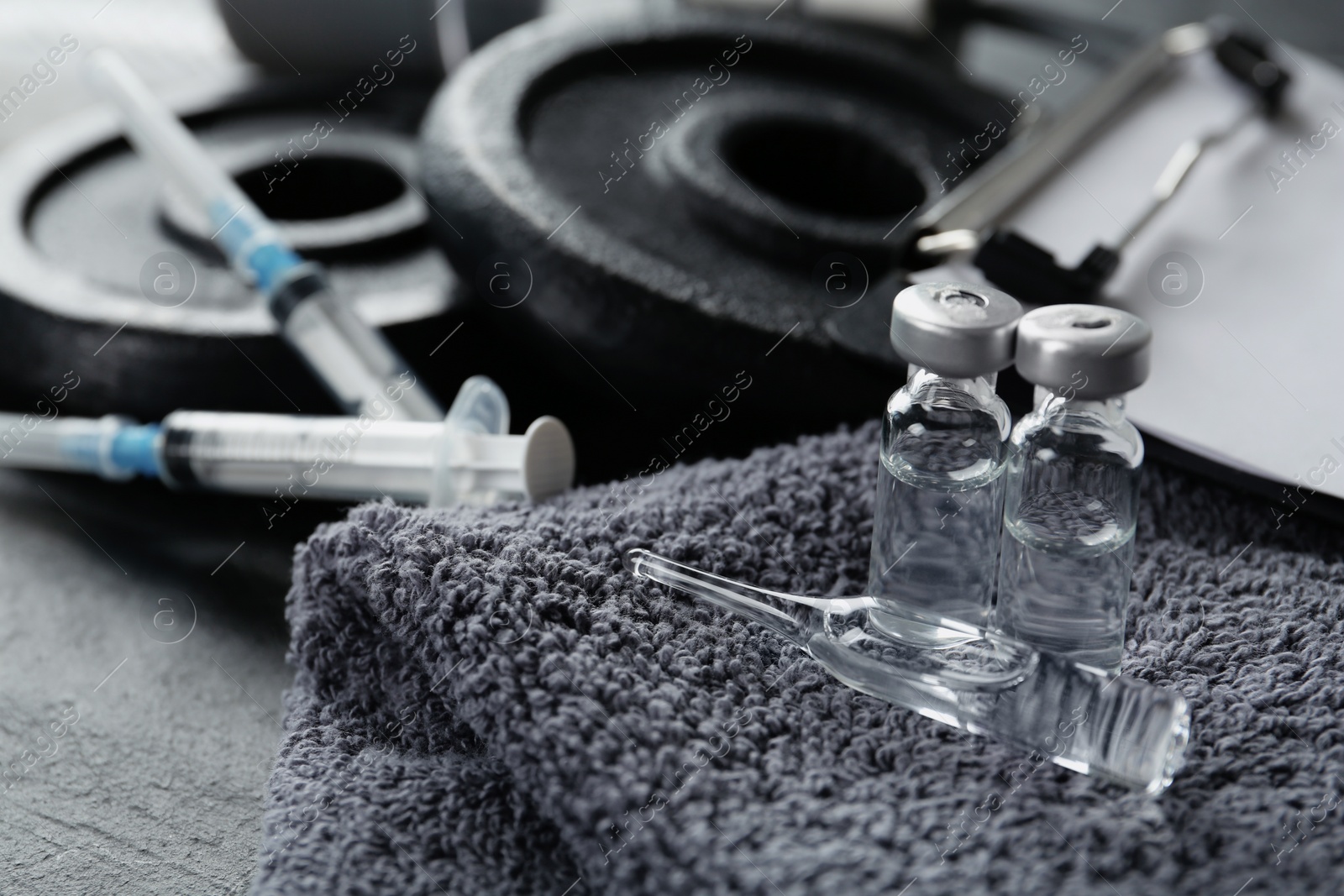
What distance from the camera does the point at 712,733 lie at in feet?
1.02

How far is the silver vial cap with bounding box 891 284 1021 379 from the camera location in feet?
0.95

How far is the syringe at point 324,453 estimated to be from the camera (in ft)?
1.44

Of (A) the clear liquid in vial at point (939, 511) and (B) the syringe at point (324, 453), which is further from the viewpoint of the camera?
(B) the syringe at point (324, 453)

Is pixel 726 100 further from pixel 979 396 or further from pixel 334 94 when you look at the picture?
pixel 979 396

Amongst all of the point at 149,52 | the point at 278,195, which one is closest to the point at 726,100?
the point at 278,195

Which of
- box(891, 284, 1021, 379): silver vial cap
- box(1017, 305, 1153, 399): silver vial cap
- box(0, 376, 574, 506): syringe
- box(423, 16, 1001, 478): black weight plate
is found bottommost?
box(423, 16, 1001, 478): black weight plate

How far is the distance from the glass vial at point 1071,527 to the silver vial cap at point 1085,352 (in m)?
0.03

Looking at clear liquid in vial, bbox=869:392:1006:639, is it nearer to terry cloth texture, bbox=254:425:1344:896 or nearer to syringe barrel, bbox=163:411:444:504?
terry cloth texture, bbox=254:425:1344:896

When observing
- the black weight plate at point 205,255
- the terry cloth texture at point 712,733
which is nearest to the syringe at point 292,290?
the black weight plate at point 205,255

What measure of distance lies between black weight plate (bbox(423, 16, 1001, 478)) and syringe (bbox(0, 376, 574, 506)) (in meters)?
0.07

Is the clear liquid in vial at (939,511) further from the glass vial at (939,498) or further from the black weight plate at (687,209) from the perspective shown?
the black weight plate at (687,209)

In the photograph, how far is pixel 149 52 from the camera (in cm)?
97

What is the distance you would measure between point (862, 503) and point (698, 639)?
0.32ft

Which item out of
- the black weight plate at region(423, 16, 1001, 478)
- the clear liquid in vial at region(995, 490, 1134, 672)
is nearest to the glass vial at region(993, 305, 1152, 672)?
the clear liquid in vial at region(995, 490, 1134, 672)
